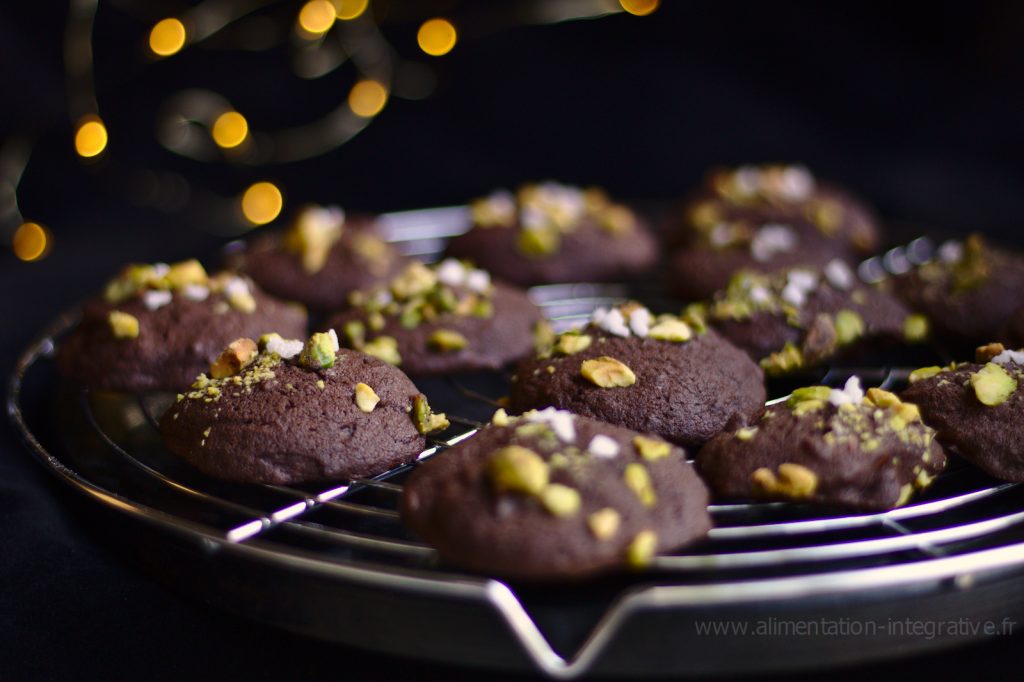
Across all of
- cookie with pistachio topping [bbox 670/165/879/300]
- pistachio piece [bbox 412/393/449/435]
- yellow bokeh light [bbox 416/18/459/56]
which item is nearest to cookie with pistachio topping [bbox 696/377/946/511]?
pistachio piece [bbox 412/393/449/435]

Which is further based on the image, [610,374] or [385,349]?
[385,349]

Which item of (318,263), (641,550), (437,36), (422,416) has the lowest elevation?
Result: (641,550)

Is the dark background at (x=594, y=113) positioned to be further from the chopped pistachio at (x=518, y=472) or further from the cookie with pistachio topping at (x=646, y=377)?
the chopped pistachio at (x=518, y=472)

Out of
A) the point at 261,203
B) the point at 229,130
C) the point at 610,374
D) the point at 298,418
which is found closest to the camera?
the point at 298,418

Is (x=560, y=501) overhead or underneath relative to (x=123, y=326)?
underneath

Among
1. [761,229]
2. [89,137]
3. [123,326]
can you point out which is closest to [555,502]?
[123,326]

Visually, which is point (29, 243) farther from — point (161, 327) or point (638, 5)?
point (638, 5)
